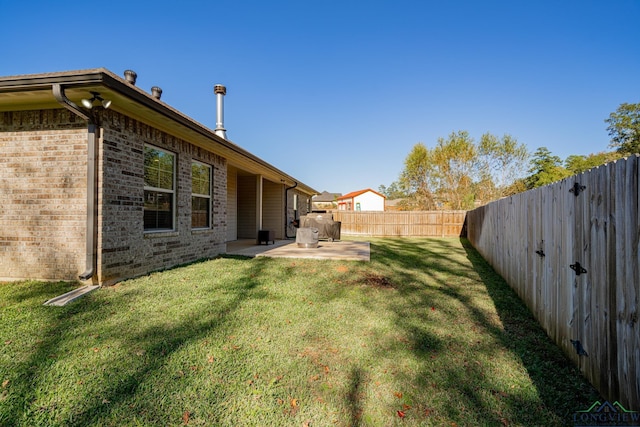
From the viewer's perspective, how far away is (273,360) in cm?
252

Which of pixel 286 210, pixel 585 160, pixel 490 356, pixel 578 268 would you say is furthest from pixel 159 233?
pixel 585 160

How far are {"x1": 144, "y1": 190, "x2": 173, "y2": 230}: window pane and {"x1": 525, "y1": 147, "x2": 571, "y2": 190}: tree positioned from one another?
3785cm

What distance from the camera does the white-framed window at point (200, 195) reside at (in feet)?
21.9

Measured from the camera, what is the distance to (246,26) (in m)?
10.2

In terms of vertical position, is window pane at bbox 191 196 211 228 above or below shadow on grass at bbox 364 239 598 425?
above

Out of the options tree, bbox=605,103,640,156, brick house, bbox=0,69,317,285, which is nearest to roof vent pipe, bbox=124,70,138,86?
brick house, bbox=0,69,317,285

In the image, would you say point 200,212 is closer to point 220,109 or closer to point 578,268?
point 220,109

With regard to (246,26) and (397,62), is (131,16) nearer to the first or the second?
(246,26)

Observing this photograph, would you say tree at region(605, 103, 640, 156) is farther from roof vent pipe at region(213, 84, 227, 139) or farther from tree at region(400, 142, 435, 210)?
roof vent pipe at region(213, 84, 227, 139)

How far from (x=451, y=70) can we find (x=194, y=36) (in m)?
10.9

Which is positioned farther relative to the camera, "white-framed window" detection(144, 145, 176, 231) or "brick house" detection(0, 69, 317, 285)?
"white-framed window" detection(144, 145, 176, 231)

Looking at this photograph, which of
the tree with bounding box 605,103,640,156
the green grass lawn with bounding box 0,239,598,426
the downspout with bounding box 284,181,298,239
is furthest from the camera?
the tree with bounding box 605,103,640,156

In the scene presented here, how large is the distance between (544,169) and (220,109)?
3878 cm

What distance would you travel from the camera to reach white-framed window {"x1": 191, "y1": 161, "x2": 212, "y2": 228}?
6676 mm
